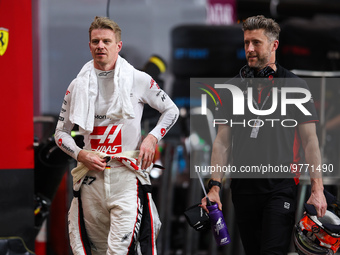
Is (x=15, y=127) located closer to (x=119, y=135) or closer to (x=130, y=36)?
(x=119, y=135)

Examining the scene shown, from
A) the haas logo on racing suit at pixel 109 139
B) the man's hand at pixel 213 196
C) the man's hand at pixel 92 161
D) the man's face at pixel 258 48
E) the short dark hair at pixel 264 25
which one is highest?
the short dark hair at pixel 264 25

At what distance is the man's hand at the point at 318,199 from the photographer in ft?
13.6

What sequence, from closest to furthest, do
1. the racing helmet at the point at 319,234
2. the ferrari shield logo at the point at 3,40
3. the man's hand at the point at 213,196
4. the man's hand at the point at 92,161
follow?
the man's hand at the point at 92,161, the racing helmet at the point at 319,234, the man's hand at the point at 213,196, the ferrari shield logo at the point at 3,40

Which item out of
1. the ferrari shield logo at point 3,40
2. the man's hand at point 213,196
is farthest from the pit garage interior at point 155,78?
the man's hand at point 213,196

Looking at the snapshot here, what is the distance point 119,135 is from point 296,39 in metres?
5.91

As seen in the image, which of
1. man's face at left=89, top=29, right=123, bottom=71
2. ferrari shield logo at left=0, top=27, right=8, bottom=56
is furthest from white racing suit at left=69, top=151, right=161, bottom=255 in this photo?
ferrari shield logo at left=0, top=27, right=8, bottom=56

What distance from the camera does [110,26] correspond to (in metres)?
4.22

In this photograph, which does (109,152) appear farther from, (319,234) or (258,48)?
(319,234)

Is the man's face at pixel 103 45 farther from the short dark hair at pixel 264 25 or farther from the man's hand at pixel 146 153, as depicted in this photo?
the short dark hair at pixel 264 25

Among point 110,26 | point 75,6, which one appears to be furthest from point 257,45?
point 75,6

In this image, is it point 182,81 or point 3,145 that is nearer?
point 3,145

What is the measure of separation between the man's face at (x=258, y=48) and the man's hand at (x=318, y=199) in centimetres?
87

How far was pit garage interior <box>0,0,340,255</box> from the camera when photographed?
197 inches

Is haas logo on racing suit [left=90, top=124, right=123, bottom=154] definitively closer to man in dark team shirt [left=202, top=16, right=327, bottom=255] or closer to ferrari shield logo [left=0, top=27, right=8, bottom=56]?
man in dark team shirt [left=202, top=16, right=327, bottom=255]
